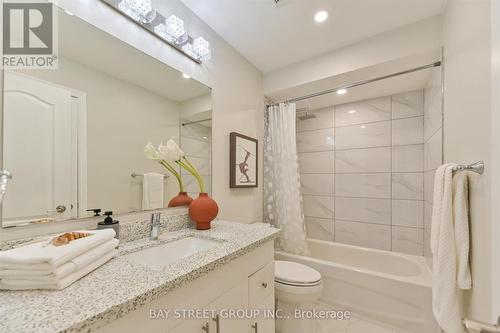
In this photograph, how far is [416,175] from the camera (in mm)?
2217

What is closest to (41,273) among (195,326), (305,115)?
(195,326)

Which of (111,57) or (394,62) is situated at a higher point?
(394,62)

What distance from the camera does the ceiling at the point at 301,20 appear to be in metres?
1.38

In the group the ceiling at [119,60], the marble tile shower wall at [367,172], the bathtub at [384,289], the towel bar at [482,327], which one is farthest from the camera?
the marble tile shower wall at [367,172]

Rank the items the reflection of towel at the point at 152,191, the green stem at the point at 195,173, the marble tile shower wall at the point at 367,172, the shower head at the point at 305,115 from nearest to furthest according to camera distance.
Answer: the reflection of towel at the point at 152,191
the green stem at the point at 195,173
the marble tile shower wall at the point at 367,172
the shower head at the point at 305,115

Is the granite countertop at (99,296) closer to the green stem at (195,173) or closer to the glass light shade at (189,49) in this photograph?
the green stem at (195,173)

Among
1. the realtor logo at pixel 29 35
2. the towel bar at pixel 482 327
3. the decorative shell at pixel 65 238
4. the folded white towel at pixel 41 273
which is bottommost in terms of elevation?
the towel bar at pixel 482 327

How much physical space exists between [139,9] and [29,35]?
0.54 m

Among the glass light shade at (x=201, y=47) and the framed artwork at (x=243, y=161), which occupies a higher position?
the glass light shade at (x=201, y=47)

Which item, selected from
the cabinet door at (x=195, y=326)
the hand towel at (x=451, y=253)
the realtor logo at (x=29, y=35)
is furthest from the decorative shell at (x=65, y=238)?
the hand towel at (x=451, y=253)

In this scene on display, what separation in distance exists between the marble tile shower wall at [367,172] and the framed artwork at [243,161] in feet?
Result: 3.67

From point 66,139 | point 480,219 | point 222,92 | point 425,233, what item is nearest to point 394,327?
point 425,233

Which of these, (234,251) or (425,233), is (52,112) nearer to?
(234,251)

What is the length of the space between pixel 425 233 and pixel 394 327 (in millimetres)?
984
